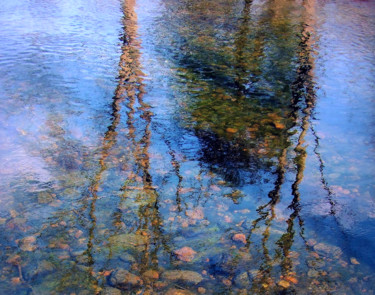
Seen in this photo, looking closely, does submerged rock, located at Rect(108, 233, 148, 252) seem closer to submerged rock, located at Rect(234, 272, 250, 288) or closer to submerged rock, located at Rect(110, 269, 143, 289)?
submerged rock, located at Rect(110, 269, 143, 289)

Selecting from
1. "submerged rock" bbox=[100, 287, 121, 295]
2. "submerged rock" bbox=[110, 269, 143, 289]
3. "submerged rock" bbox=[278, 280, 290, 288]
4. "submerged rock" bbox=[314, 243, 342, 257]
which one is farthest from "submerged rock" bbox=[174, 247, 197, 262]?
"submerged rock" bbox=[314, 243, 342, 257]

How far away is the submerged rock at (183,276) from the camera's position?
2.79m

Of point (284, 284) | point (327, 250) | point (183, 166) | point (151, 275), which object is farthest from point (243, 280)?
point (183, 166)

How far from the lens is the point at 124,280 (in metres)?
2.76

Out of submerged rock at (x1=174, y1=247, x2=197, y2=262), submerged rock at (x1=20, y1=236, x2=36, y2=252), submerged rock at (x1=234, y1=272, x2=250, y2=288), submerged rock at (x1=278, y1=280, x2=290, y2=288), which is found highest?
submerged rock at (x1=20, y1=236, x2=36, y2=252)

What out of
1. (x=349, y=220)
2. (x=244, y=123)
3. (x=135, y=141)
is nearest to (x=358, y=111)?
(x=244, y=123)

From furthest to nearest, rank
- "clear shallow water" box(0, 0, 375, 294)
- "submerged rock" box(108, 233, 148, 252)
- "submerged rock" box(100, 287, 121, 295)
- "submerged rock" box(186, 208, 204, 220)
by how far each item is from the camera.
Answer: "submerged rock" box(186, 208, 204, 220), "submerged rock" box(108, 233, 148, 252), "clear shallow water" box(0, 0, 375, 294), "submerged rock" box(100, 287, 121, 295)

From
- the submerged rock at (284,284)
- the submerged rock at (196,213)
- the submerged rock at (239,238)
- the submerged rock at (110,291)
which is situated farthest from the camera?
the submerged rock at (196,213)

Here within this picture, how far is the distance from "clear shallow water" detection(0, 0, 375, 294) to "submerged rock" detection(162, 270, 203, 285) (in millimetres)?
11

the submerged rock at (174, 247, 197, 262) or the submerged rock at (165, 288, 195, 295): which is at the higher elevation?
the submerged rock at (174, 247, 197, 262)

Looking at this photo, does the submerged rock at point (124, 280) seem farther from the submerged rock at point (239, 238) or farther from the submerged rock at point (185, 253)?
the submerged rock at point (239, 238)

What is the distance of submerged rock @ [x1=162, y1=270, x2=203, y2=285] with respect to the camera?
2.79 m

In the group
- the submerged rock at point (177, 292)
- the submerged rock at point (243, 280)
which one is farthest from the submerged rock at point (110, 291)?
the submerged rock at point (243, 280)

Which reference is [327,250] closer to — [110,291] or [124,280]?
[124,280]
